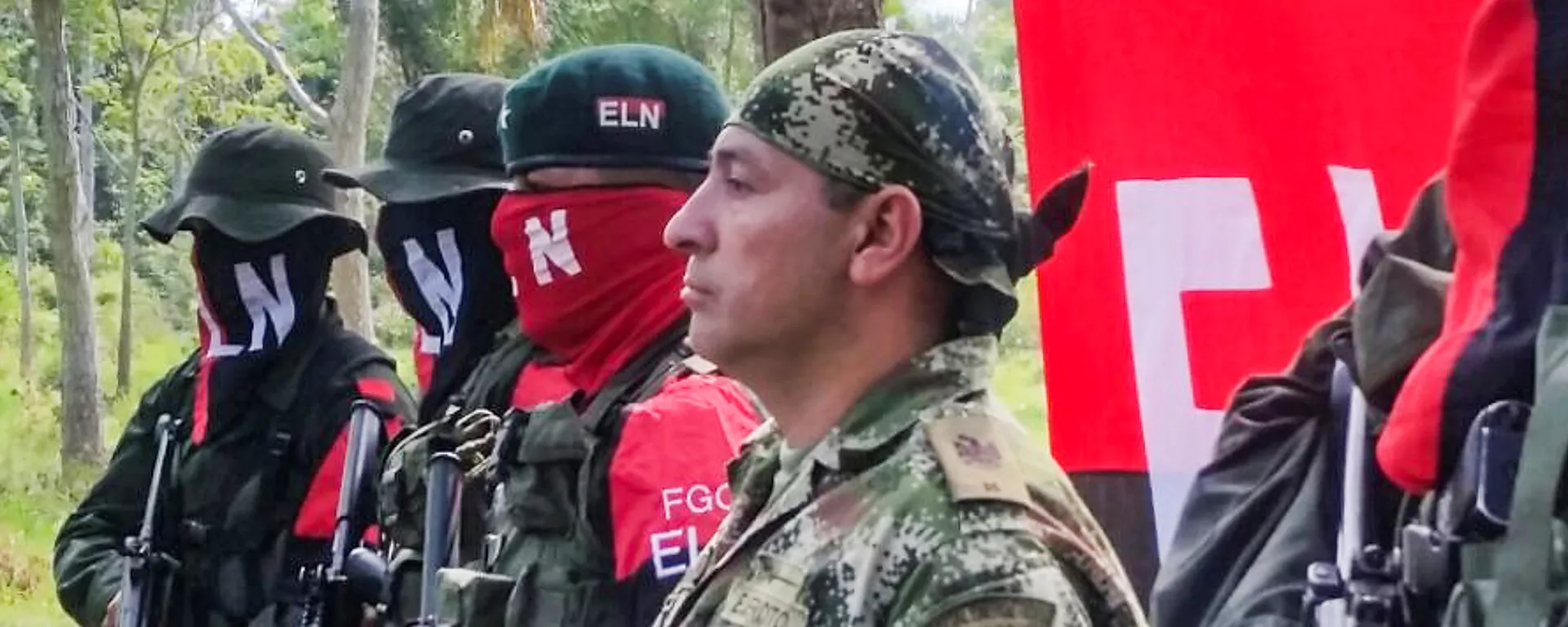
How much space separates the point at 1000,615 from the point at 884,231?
0.38 metres

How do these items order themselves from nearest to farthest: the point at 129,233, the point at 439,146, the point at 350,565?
the point at 350,565
the point at 439,146
the point at 129,233

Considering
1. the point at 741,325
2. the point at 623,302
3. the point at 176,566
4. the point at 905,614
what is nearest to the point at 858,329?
the point at 741,325

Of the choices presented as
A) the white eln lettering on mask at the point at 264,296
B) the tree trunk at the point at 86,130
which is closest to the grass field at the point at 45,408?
the white eln lettering on mask at the point at 264,296

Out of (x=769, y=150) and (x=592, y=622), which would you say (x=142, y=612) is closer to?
(x=592, y=622)

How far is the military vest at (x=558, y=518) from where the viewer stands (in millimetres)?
2926

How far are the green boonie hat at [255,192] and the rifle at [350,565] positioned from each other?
670 millimetres

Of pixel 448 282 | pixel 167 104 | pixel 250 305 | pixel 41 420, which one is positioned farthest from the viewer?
pixel 167 104

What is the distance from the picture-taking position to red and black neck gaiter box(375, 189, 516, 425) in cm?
395

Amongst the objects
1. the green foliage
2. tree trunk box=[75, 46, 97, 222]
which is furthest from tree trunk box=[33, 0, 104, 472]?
tree trunk box=[75, 46, 97, 222]

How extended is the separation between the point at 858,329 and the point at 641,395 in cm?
105

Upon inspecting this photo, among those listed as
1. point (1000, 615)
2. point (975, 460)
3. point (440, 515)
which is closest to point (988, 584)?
point (1000, 615)

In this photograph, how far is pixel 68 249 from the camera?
47.6 feet

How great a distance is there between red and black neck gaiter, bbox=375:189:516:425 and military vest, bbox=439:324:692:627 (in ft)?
2.69

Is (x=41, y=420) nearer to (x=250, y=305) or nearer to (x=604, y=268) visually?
A: (x=250, y=305)
